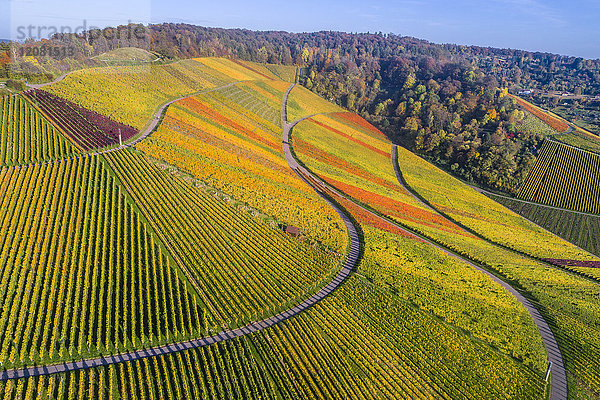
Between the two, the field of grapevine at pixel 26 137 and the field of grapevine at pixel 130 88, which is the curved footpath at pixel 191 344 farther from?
the field of grapevine at pixel 130 88

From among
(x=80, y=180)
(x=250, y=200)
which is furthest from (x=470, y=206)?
(x=80, y=180)

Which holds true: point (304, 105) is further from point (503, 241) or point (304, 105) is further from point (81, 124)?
point (503, 241)

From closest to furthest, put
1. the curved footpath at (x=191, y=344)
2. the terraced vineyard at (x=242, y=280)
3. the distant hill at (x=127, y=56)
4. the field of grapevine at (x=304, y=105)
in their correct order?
the curved footpath at (x=191, y=344), the terraced vineyard at (x=242, y=280), the distant hill at (x=127, y=56), the field of grapevine at (x=304, y=105)

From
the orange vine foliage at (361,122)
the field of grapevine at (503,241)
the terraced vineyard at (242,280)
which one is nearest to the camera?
the terraced vineyard at (242,280)

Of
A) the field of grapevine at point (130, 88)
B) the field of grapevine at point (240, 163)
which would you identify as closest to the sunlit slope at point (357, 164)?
the field of grapevine at point (240, 163)

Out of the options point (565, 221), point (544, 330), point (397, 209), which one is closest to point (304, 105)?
point (397, 209)

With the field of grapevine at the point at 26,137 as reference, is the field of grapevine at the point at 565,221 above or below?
below
